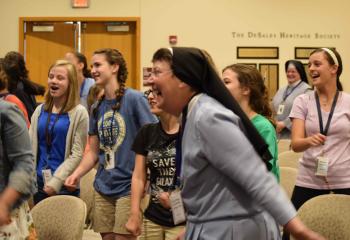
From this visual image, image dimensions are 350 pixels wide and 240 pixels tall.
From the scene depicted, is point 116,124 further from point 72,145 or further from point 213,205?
point 213,205

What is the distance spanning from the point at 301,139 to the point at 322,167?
0.23 metres

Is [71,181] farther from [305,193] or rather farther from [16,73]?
[16,73]

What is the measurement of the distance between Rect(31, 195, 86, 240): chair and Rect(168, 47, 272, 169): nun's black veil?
1.38 meters

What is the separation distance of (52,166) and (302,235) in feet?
7.84

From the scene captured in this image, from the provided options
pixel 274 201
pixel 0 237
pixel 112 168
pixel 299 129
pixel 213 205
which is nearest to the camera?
pixel 274 201

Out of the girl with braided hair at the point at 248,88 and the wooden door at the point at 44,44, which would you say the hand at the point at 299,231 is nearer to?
the girl with braided hair at the point at 248,88

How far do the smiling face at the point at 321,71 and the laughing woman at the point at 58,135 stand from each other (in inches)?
62.0

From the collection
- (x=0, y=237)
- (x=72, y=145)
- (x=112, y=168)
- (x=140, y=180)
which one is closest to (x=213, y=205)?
(x=0, y=237)

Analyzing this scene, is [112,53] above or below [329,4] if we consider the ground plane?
below

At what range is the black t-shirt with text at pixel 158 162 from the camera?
303 cm

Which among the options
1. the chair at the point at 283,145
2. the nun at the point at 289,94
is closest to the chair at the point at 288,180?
the chair at the point at 283,145

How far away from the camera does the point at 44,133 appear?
384 centimetres

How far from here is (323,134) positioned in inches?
150

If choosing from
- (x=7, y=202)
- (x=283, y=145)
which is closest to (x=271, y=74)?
(x=283, y=145)
